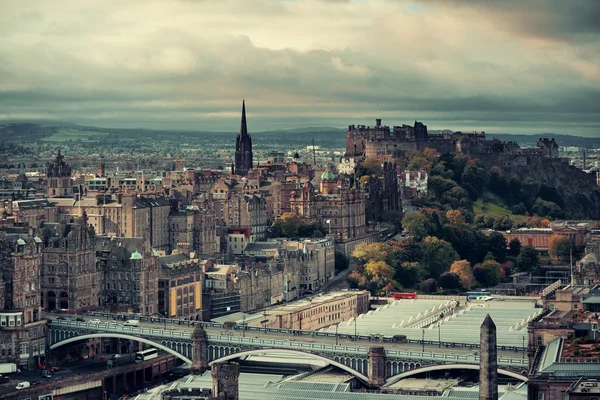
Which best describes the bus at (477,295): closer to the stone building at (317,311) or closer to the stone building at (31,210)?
the stone building at (317,311)

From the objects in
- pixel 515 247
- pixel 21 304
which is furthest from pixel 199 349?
pixel 515 247

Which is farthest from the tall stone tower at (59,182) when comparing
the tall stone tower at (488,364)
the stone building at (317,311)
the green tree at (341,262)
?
the tall stone tower at (488,364)

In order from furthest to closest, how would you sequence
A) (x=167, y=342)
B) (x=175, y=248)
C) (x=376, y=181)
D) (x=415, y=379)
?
(x=376, y=181)
(x=175, y=248)
(x=167, y=342)
(x=415, y=379)

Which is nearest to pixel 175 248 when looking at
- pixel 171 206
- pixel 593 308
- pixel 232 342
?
pixel 171 206

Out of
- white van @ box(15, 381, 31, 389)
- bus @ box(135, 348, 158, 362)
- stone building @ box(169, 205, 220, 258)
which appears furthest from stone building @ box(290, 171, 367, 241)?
white van @ box(15, 381, 31, 389)

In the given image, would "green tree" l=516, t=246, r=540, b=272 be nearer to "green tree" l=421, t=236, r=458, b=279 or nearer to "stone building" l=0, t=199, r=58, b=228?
"green tree" l=421, t=236, r=458, b=279

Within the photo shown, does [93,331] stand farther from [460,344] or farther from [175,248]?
[175,248]
